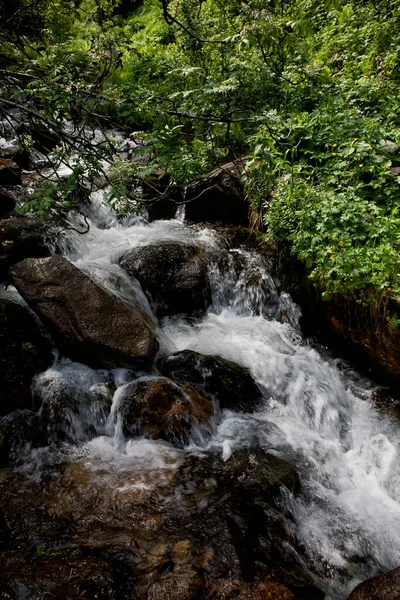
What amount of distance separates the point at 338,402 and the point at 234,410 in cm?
149

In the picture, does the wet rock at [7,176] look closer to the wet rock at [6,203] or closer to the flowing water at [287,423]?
the wet rock at [6,203]

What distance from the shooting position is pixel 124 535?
300cm

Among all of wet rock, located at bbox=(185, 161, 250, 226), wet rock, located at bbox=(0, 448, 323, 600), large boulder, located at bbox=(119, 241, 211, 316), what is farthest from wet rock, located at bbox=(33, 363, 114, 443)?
wet rock, located at bbox=(185, 161, 250, 226)

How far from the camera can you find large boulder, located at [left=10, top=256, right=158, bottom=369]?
16.2 feet

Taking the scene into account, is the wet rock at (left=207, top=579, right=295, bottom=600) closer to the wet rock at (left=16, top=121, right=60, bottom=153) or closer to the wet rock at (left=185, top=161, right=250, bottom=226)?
the wet rock at (left=16, top=121, right=60, bottom=153)

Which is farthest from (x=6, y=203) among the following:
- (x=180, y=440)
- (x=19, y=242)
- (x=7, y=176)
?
(x=180, y=440)

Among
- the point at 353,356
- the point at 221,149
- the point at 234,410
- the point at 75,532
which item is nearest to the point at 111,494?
the point at 75,532

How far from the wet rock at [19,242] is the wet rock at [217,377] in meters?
3.23

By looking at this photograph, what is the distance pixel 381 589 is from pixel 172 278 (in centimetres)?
502

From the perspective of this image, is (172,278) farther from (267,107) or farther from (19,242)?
(267,107)

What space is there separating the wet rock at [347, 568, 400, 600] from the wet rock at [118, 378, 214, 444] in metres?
2.11

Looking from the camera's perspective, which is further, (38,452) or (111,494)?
(38,452)

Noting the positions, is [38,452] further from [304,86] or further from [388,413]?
[304,86]

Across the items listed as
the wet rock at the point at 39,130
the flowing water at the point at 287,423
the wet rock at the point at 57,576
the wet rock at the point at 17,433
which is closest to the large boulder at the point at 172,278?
the flowing water at the point at 287,423
